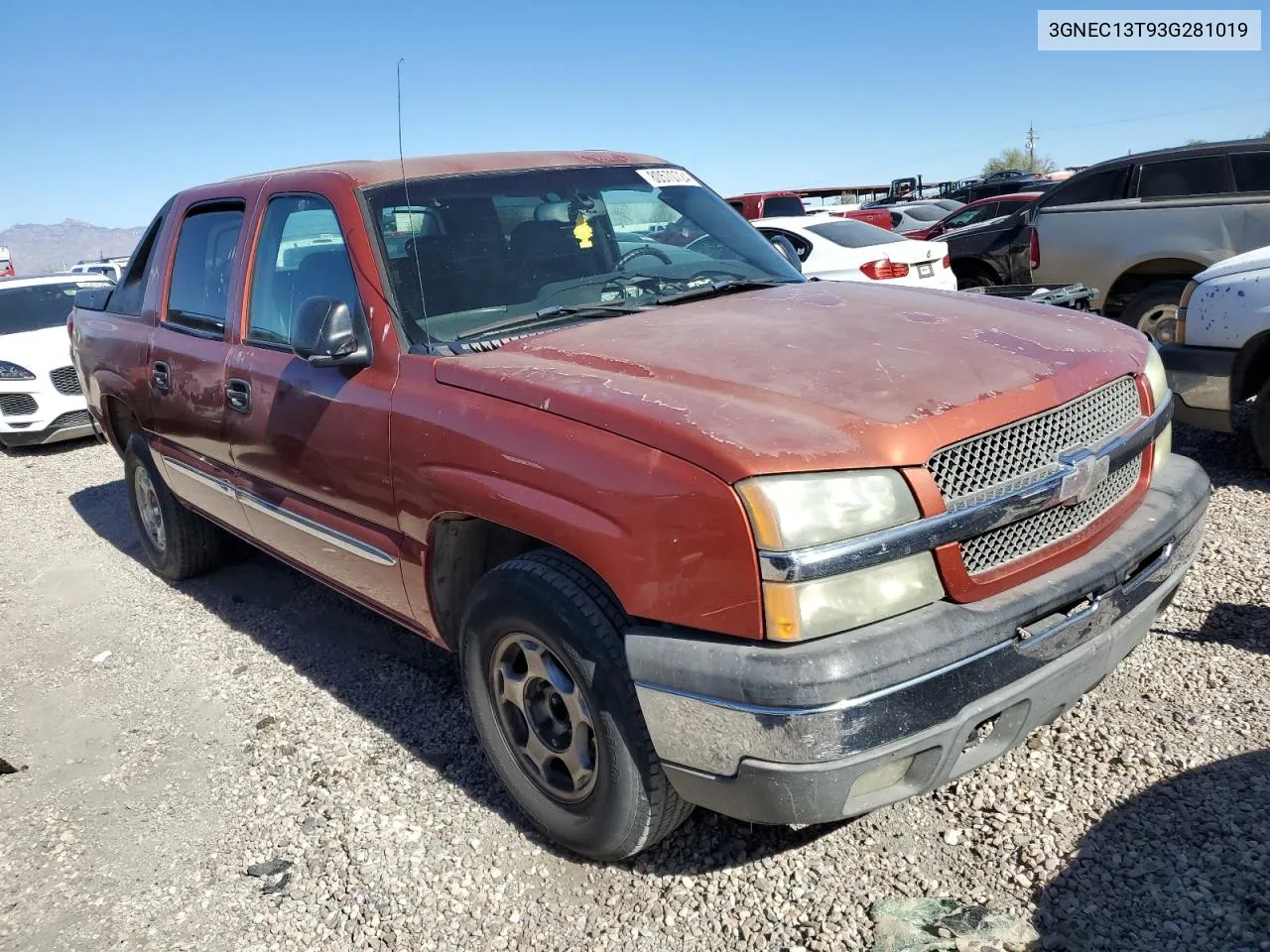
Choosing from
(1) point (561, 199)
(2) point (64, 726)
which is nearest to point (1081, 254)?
(1) point (561, 199)

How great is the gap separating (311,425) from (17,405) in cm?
776

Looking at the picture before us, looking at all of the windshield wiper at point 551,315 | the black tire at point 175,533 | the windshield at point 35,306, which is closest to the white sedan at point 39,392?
the windshield at point 35,306

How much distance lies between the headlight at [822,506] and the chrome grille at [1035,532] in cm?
24

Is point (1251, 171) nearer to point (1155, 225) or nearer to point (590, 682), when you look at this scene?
point (1155, 225)

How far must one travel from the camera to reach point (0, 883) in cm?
294

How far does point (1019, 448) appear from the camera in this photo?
2.32 m

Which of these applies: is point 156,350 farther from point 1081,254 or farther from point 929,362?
point 1081,254

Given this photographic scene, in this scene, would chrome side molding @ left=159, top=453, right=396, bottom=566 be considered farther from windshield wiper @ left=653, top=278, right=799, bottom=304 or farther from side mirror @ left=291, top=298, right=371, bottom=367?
windshield wiper @ left=653, top=278, right=799, bottom=304

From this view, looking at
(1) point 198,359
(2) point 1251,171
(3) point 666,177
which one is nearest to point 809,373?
(3) point 666,177

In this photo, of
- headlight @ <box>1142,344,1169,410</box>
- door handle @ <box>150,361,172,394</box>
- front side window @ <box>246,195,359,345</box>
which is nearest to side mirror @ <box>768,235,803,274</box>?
headlight @ <box>1142,344,1169,410</box>

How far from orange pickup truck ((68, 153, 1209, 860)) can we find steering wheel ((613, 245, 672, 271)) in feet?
0.09

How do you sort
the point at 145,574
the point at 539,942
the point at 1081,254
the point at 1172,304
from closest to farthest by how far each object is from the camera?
the point at 539,942, the point at 145,574, the point at 1172,304, the point at 1081,254

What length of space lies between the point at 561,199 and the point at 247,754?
7.49 feet

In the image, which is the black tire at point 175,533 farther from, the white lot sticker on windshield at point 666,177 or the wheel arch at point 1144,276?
the wheel arch at point 1144,276
